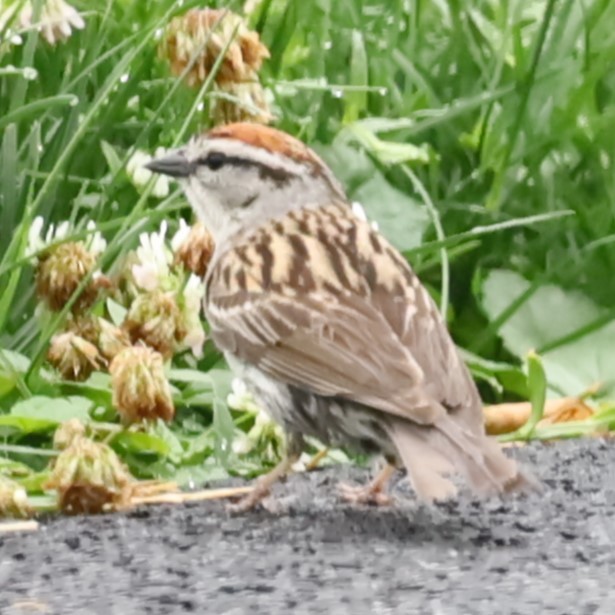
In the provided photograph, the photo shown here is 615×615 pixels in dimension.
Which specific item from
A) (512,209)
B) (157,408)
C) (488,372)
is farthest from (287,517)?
(512,209)

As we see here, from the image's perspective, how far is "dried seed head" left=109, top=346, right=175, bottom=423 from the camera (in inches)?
155

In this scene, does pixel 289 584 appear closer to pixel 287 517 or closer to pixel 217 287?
pixel 287 517

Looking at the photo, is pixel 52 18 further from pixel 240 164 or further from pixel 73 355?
pixel 73 355

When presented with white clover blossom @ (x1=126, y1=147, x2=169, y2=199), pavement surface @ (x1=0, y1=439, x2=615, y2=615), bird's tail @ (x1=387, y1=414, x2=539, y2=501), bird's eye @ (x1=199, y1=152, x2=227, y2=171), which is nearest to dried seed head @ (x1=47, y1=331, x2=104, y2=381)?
pavement surface @ (x1=0, y1=439, x2=615, y2=615)

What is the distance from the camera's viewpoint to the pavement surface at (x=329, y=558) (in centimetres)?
317

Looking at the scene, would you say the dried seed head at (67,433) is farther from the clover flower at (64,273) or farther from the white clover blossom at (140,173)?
the white clover blossom at (140,173)

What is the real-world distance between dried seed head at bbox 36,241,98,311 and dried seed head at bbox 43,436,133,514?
41 centimetres

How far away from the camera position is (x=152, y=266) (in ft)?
13.8

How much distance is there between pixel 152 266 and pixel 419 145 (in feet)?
5.82

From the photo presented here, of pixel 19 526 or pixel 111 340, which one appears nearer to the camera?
pixel 19 526

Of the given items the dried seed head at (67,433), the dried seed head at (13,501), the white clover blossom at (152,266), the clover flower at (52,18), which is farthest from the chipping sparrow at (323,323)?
the clover flower at (52,18)

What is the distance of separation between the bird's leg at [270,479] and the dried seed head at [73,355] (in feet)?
1.51

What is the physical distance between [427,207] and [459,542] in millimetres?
1800

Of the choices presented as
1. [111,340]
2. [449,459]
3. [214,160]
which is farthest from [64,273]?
[449,459]
